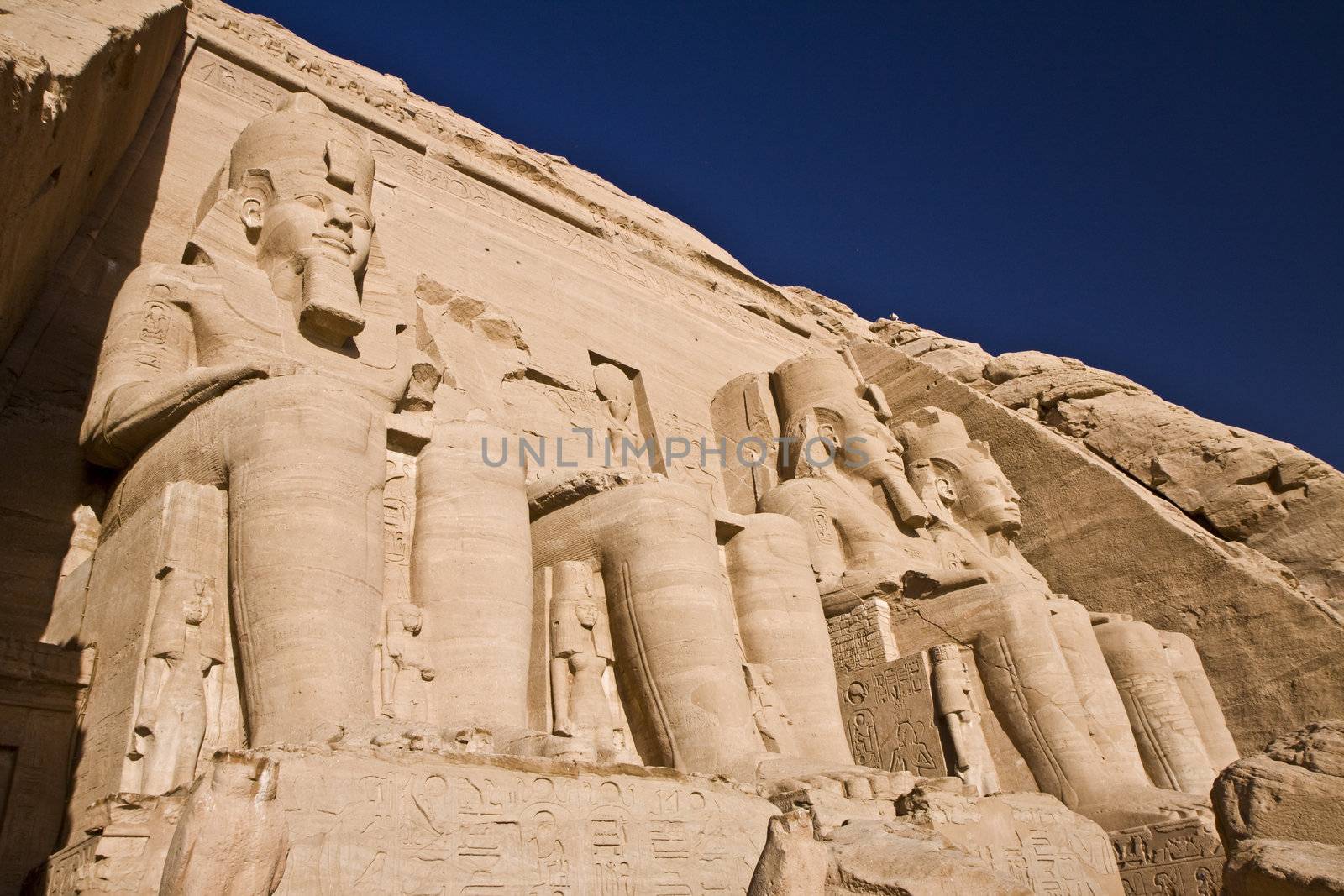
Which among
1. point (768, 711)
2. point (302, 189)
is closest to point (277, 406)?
point (302, 189)

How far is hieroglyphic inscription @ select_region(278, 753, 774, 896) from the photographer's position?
2615 mm

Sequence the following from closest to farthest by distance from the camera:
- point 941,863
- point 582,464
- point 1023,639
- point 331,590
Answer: point 941,863 → point 331,590 → point 1023,639 → point 582,464

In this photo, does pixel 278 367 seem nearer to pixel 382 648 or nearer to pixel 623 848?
pixel 382 648

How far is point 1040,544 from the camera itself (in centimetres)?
779

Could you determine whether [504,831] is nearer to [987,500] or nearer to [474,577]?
[474,577]

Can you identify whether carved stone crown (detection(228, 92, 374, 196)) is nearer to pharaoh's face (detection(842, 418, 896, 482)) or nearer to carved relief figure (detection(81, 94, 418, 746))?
carved relief figure (detection(81, 94, 418, 746))

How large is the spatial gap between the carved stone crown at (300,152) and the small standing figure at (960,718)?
3378 millimetres

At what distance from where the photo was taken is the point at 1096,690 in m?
5.48

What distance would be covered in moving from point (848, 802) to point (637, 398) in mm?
4127

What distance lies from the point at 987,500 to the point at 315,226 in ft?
14.3

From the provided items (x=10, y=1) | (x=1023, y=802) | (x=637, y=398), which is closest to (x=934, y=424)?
(x=637, y=398)

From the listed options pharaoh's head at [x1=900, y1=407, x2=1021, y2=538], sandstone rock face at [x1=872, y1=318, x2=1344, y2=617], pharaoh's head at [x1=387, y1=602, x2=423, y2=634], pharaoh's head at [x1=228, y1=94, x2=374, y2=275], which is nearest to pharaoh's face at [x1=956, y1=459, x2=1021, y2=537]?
pharaoh's head at [x1=900, y1=407, x2=1021, y2=538]

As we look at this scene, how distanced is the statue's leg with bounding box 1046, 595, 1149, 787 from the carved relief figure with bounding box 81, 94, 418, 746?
131 inches

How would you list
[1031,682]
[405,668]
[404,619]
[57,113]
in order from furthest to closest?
[1031,682] → [404,619] → [405,668] → [57,113]
